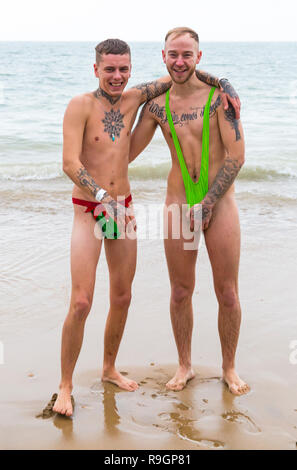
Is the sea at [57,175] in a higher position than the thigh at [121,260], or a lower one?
lower

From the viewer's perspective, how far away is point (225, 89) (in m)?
3.85

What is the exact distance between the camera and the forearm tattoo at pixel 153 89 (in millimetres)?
4035

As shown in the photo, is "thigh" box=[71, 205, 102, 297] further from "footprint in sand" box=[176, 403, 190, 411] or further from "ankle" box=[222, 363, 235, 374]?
"ankle" box=[222, 363, 235, 374]

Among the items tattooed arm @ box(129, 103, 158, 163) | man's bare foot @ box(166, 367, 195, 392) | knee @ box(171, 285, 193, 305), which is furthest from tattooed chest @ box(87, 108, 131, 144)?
man's bare foot @ box(166, 367, 195, 392)

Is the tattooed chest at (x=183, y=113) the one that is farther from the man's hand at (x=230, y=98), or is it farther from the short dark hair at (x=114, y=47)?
the short dark hair at (x=114, y=47)

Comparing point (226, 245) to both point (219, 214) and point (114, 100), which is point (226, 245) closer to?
Result: point (219, 214)

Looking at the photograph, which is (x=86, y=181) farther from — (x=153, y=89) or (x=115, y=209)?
(x=153, y=89)

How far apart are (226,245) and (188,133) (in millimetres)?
804

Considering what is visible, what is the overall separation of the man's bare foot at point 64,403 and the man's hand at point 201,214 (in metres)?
1.38

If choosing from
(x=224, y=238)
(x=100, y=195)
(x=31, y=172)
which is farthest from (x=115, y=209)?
(x=31, y=172)

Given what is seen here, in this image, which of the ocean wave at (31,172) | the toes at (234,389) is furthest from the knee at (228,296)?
the ocean wave at (31,172)

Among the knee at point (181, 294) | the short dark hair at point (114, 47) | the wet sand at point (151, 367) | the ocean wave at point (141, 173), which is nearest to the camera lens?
the wet sand at point (151, 367)

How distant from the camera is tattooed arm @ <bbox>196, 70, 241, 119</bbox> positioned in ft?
12.5

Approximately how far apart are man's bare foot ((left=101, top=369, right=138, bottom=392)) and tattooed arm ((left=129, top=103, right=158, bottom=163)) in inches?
60.6
